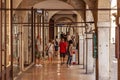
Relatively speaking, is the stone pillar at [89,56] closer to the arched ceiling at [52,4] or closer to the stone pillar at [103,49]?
the stone pillar at [103,49]

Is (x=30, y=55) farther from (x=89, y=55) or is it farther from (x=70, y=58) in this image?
(x=89, y=55)

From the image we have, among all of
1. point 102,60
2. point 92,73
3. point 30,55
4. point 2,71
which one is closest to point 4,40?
point 2,71

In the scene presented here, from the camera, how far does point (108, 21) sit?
1572cm

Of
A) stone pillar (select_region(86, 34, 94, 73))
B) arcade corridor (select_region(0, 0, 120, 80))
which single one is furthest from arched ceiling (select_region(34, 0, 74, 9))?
stone pillar (select_region(86, 34, 94, 73))

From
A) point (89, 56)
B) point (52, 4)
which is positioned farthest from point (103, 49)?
point (52, 4)

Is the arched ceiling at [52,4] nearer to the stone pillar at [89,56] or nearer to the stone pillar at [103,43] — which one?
the stone pillar at [89,56]

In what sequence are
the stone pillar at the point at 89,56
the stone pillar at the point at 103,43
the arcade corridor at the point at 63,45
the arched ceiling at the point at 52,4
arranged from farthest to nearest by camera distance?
1. the arched ceiling at the point at 52,4
2. the stone pillar at the point at 89,56
3. the stone pillar at the point at 103,43
4. the arcade corridor at the point at 63,45

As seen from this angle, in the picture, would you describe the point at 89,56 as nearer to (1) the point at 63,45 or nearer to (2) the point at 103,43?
(1) the point at 63,45

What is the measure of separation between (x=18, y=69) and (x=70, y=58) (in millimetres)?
6237

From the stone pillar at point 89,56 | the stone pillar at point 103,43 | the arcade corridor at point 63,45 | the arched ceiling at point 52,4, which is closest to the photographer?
the arcade corridor at point 63,45

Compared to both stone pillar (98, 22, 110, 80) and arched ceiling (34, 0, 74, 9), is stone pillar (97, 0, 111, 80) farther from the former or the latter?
arched ceiling (34, 0, 74, 9)

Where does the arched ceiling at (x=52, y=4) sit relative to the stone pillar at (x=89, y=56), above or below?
above

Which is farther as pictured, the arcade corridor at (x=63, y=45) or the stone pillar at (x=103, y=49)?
the stone pillar at (x=103, y=49)

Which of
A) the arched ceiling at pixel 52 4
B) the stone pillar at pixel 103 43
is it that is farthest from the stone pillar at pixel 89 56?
the arched ceiling at pixel 52 4
